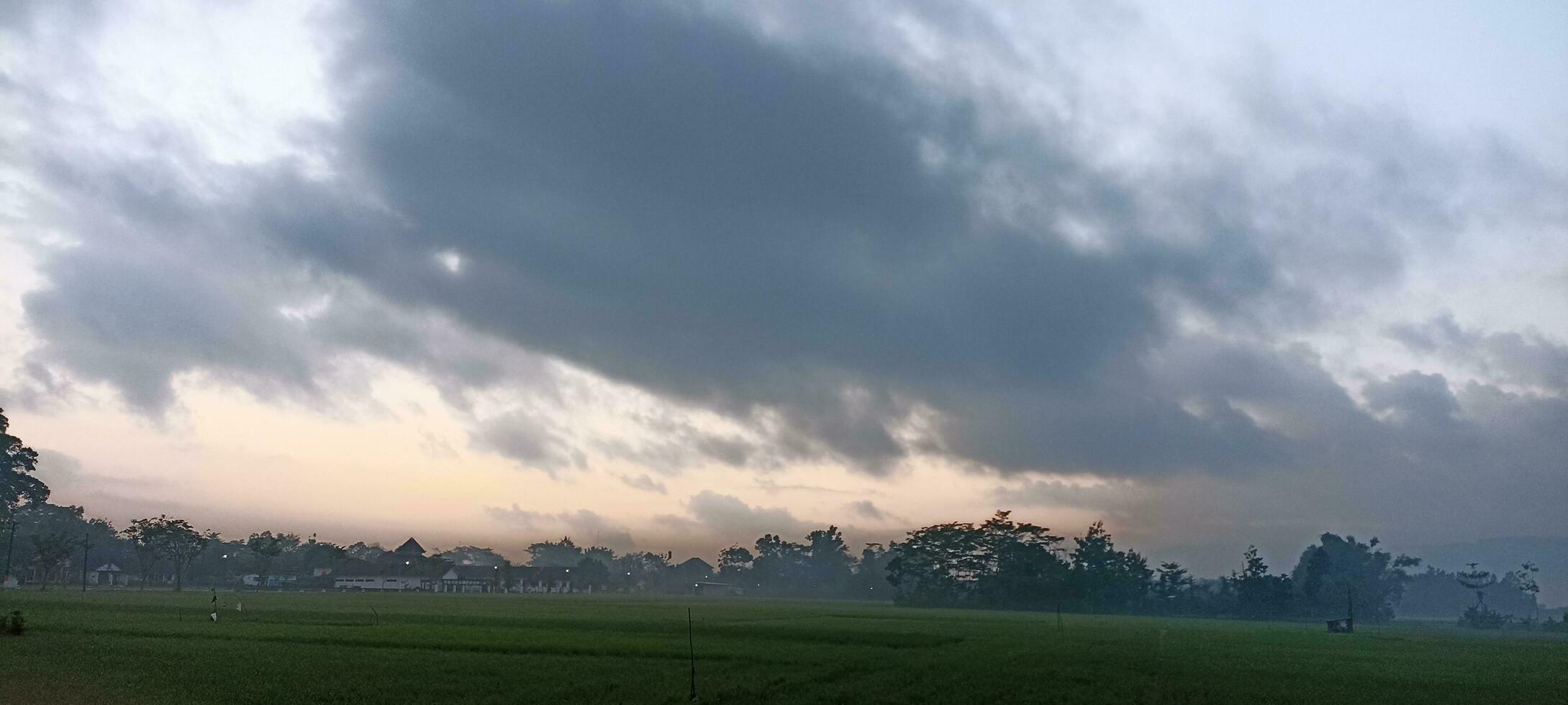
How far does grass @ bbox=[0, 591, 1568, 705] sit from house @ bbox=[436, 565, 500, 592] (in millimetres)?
126296

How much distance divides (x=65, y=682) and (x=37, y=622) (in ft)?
89.7

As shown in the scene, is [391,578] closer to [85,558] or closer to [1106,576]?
[85,558]

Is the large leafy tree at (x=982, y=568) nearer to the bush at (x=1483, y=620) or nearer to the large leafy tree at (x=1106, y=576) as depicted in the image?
the large leafy tree at (x=1106, y=576)

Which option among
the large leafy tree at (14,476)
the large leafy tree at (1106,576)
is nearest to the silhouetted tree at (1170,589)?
the large leafy tree at (1106,576)

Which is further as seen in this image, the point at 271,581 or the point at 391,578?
the point at 271,581

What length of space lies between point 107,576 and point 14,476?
33.5 meters

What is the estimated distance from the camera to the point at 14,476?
146 m

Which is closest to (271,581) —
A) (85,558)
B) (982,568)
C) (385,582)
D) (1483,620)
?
(385,582)

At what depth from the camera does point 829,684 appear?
107ft

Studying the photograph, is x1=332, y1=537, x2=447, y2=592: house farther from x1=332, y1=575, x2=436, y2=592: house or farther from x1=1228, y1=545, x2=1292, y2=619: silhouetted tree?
x1=1228, y1=545, x2=1292, y2=619: silhouetted tree

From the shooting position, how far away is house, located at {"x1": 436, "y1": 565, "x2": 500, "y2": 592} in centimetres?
18938

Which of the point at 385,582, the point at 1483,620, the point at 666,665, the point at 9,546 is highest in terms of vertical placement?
the point at 666,665

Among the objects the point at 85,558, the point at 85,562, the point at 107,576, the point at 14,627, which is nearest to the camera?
the point at 14,627

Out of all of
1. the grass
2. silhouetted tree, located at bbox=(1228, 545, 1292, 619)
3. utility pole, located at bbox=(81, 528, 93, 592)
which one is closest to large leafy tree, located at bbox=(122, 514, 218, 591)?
utility pole, located at bbox=(81, 528, 93, 592)
